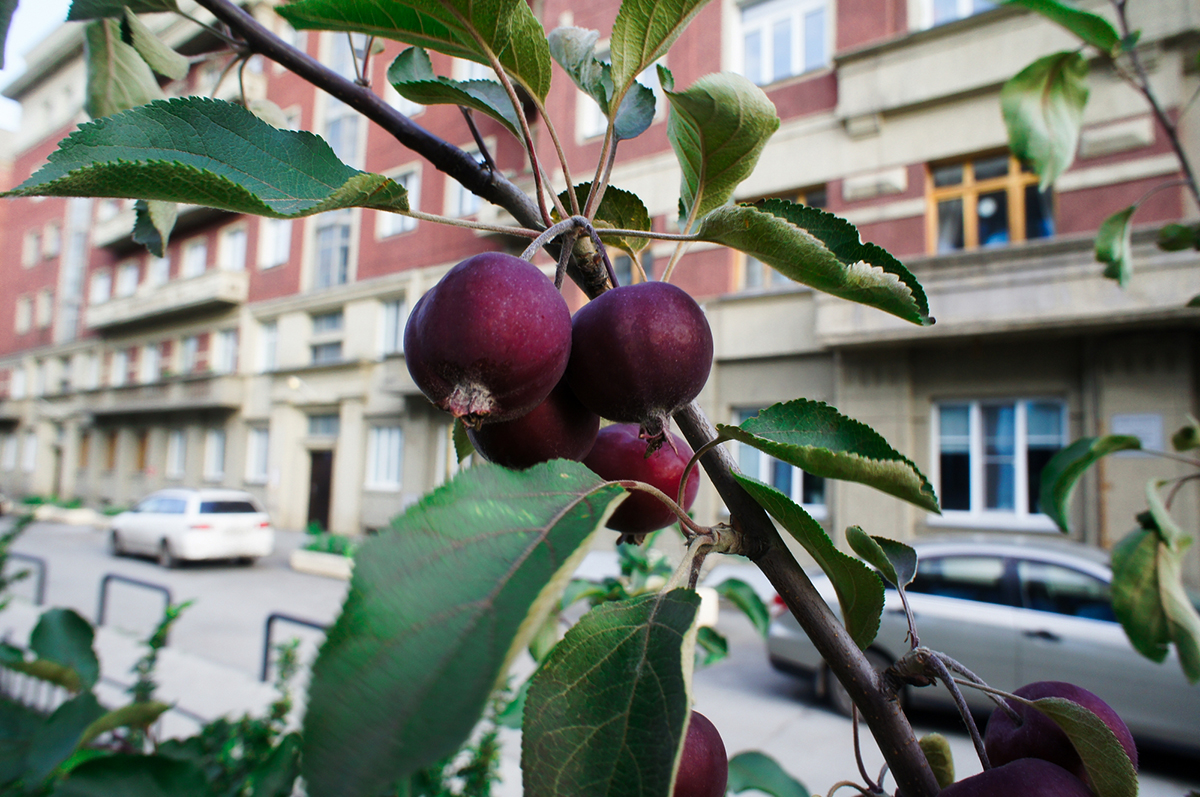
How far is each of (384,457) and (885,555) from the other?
14.0 metres

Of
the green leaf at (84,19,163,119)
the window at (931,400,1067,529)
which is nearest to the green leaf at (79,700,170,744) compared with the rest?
the green leaf at (84,19,163,119)

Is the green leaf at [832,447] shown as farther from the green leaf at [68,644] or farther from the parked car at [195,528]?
the parked car at [195,528]

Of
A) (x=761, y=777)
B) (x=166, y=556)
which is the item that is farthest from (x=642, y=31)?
(x=166, y=556)

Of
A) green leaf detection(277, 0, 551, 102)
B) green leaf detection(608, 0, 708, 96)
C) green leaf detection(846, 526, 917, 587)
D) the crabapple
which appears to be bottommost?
green leaf detection(846, 526, 917, 587)

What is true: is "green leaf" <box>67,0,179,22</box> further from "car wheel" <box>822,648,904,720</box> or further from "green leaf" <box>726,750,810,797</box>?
"car wheel" <box>822,648,904,720</box>

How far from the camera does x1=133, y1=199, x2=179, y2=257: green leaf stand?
78 centimetres

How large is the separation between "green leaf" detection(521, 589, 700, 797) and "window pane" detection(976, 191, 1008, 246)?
29.5 feet

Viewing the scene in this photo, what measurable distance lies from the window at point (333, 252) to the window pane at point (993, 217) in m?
12.2

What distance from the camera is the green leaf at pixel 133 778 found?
1.01m

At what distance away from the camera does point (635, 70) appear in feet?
1.82

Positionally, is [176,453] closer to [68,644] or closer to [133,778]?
[68,644]

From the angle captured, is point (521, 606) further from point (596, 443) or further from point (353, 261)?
point (353, 261)

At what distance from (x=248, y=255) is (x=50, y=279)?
468 inches

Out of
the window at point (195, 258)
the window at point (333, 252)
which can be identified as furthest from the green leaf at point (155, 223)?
the window at point (195, 258)
